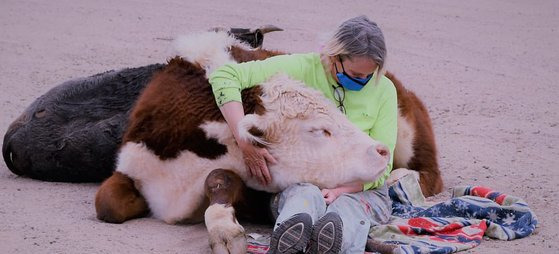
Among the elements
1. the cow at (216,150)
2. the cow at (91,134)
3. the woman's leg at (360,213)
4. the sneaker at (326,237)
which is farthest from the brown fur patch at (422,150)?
the sneaker at (326,237)

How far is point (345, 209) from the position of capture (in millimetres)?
4191

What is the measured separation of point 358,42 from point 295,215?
3.62 ft

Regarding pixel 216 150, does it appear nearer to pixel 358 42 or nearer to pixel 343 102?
pixel 343 102

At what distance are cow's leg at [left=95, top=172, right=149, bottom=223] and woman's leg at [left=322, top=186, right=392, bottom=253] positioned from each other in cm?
106

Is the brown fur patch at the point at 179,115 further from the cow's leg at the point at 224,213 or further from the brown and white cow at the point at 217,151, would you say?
the cow's leg at the point at 224,213

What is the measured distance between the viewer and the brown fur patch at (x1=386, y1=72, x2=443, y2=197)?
5383 millimetres

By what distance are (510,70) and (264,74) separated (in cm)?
509

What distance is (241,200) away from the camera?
4406 millimetres

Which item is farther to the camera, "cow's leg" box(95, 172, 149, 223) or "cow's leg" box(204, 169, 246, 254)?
"cow's leg" box(95, 172, 149, 223)

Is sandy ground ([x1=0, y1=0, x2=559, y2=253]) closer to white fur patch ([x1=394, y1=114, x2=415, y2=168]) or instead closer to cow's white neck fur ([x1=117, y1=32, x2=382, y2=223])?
cow's white neck fur ([x1=117, y1=32, x2=382, y2=223])

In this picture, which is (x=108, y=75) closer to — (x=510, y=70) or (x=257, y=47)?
(x=257, y=47)

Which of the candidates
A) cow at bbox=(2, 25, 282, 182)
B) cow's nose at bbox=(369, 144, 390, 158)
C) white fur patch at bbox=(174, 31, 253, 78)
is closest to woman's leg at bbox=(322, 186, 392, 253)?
cow's nose at bbox=(369, 144, 390, 158)

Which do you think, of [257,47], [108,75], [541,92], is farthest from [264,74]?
[541,92]

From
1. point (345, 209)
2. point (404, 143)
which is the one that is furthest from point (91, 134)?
point (404, 143)
